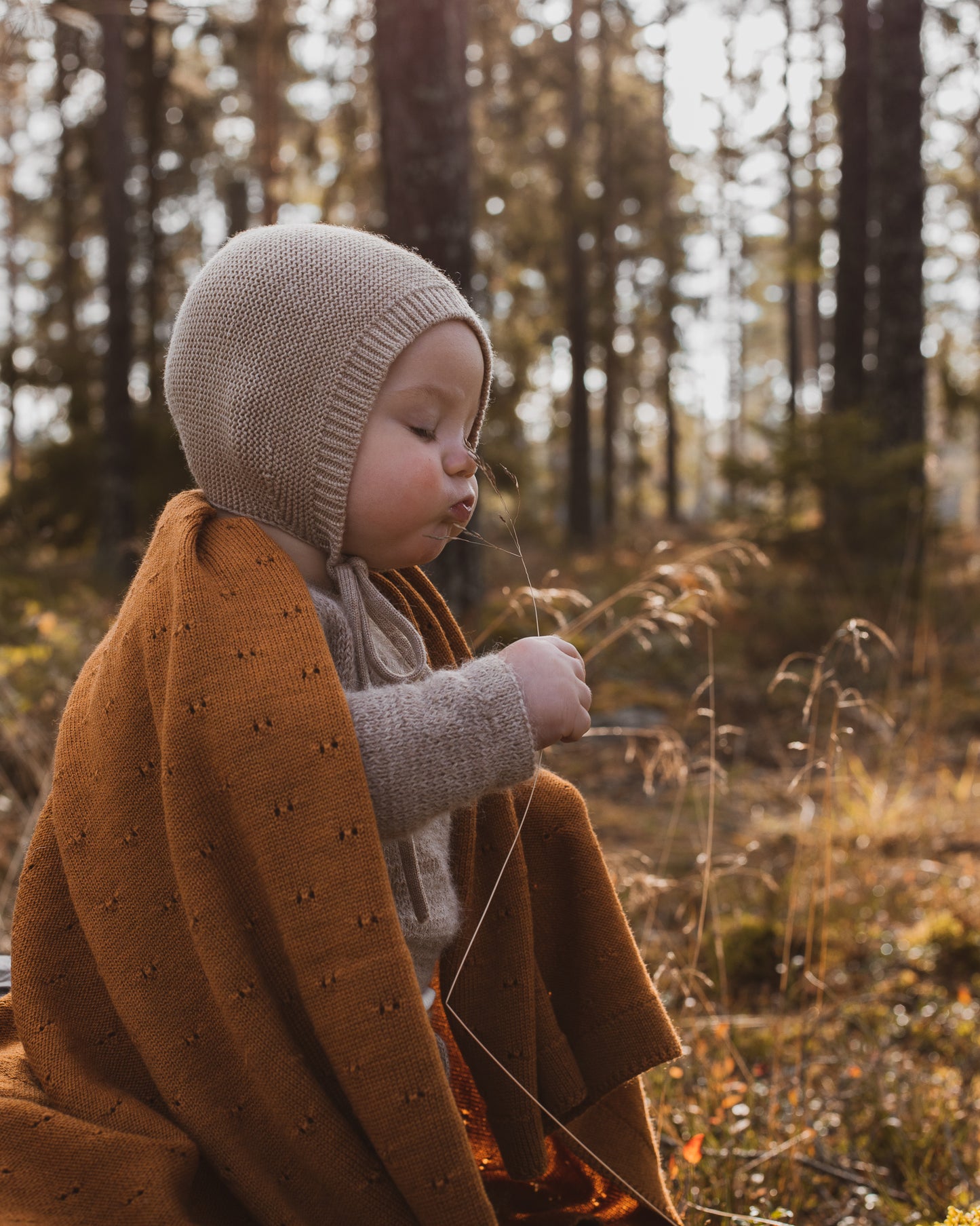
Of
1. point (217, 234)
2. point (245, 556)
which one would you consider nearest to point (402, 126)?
point (245, 556)

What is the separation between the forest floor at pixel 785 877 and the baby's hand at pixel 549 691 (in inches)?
31.7

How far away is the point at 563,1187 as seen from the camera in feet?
6.97

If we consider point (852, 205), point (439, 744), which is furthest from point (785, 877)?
point (852, 205)

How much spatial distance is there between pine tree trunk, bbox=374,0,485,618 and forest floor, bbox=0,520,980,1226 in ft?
6.25

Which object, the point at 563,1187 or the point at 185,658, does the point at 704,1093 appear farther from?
the point at 185,658

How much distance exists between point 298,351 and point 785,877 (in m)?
3.20

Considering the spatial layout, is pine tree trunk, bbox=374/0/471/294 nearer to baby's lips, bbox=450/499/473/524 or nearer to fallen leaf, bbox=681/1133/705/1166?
baby's lips, bbox=450/499/473/524

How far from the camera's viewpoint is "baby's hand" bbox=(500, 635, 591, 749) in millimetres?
1612

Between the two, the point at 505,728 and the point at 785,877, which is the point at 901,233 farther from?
the point at 505,728

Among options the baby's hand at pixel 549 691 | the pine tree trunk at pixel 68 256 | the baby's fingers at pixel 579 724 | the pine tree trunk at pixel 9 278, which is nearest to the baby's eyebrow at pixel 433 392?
the baby's hand at pixel 549 691

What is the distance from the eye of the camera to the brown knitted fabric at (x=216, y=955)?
1462mm

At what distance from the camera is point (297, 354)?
1.63 m

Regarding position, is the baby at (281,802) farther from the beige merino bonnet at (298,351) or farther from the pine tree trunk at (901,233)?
the pine tree trunk at (901,233)

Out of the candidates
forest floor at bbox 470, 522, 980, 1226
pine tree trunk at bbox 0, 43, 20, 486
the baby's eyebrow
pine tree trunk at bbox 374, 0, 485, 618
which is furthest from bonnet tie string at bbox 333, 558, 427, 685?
pine tree trunk at bbox 0, 43, 20, 486
